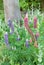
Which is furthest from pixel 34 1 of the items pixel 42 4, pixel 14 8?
pixel 14 8

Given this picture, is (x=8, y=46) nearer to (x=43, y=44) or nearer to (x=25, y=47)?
(x=25, y=47)

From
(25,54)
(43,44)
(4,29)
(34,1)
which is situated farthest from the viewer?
(34,1)

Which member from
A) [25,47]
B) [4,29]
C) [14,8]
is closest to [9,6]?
[14,8]

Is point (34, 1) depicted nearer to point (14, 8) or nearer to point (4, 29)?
point (14, 8)

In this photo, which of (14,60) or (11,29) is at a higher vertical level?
(11,29)

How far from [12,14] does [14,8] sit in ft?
0.54

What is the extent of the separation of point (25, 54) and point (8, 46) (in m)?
0.23

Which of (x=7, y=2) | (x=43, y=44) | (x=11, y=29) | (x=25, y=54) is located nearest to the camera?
(x=43, y=44)

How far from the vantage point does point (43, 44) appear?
8.02 ft

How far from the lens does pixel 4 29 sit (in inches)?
119

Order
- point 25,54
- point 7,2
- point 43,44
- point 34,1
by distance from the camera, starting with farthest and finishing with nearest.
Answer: point 34,1 → point 7,2 → point 25,54 → point 43,44

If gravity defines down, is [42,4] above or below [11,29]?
below

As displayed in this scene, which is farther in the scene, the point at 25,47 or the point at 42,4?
the point at 42,4

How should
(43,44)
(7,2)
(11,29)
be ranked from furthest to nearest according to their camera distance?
(7,2)
(11,29)
(43,44)
